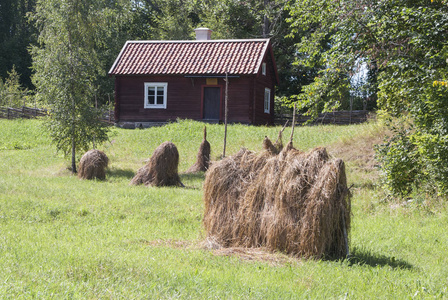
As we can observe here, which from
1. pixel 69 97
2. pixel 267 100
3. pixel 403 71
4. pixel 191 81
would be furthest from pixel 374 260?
pixel 267 100

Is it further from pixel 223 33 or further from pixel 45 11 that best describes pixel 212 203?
pixel 223 33

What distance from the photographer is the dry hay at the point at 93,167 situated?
17.5m

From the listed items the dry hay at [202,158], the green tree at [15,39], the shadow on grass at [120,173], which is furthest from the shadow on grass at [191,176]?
the green tree at [15,39]

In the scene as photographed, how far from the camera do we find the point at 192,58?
3234cm

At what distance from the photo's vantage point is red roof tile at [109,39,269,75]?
31.0 metres

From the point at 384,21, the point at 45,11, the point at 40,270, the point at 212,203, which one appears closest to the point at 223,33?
the point at 45,11

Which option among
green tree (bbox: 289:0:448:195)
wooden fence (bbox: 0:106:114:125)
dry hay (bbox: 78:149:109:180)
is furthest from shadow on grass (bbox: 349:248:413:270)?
wooden fence (bbox: 0:106:114:125)

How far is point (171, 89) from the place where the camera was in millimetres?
32500

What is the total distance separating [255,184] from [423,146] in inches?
191

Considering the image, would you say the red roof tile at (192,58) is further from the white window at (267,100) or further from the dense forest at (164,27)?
the white window at (267,100)

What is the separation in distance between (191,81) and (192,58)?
1458mm

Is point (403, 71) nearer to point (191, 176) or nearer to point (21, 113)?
point (191, 176)

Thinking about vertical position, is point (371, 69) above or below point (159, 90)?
above

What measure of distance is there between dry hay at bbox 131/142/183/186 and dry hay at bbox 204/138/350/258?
7.36 metres
